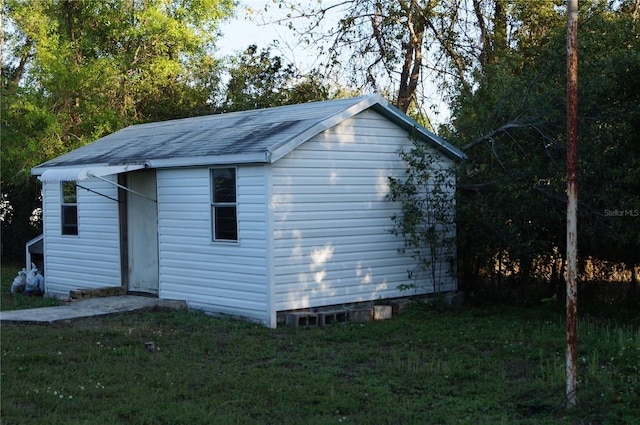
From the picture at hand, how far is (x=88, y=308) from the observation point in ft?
47.0

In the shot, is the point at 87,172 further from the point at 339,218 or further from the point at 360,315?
the point at 360,315

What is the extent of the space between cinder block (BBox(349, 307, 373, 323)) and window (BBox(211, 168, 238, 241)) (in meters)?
2.32

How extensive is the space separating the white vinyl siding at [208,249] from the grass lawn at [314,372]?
0.70 meters

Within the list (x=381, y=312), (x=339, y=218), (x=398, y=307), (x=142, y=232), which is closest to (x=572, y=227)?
(x=381, y=312)

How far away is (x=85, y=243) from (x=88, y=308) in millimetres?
3090

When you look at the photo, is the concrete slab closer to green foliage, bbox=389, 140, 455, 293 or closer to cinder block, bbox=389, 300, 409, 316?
cinder block, bbox=389, 300, 409, 316

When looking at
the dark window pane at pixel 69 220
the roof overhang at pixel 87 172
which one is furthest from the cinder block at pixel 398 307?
the dark window pane at pixel 69 220

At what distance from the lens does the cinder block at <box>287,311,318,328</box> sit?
13016 millimetres

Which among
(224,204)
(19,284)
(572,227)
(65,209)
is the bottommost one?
(19,284)

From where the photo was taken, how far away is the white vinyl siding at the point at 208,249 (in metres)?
13.2

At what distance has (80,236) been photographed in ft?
56.5

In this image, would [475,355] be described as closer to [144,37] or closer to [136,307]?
[136,307]

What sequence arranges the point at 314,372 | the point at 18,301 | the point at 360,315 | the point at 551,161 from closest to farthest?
the point at 314,372, the point at 360,315, the point at 551,161, the point at 18,301

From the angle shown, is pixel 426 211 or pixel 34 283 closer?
pixel 426 211
